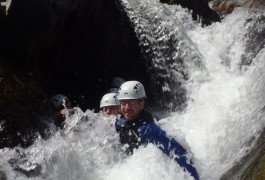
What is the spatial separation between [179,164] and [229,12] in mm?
8060

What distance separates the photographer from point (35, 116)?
6.91 meters

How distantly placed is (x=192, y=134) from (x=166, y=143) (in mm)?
2192

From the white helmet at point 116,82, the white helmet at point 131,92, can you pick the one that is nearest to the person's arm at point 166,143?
the white helmet at point 131,92

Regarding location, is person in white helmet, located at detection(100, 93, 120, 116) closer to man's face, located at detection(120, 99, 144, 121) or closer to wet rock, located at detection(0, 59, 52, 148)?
wet rock, located at detection(0, 59, 52, 148)

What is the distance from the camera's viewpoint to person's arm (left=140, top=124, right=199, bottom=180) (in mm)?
5266

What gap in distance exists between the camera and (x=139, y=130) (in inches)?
222

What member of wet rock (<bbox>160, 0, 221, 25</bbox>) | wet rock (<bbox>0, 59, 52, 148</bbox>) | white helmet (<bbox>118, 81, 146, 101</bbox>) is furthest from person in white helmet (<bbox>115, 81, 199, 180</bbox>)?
wet rock (<bbox>160, 0, 221, 25</bbox>)

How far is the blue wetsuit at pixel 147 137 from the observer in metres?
5.28

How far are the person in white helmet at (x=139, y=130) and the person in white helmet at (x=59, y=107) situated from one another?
5.21 feet

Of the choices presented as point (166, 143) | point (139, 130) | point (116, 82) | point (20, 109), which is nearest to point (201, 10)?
point (116, 82)

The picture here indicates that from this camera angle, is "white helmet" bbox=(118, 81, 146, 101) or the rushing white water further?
"white helmet" bbox=(118, 81, 146, 101)

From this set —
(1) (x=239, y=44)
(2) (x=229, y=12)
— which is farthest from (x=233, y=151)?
(2) (x=229, y=12)

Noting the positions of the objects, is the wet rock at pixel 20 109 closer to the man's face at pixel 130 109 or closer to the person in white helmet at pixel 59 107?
the person in white helmet at pixel 59 107

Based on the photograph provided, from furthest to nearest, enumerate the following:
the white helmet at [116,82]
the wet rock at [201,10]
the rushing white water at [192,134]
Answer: the wet rock at [201,10], the white helmet at [116,82], the rushing white water at [192,134]
